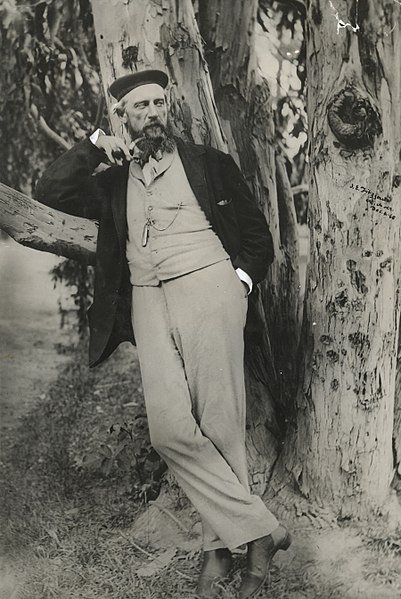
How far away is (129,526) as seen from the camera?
3424 mm

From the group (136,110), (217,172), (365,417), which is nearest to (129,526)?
(365,417)

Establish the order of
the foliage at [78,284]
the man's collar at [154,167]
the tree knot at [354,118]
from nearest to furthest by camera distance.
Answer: the tree knot at [354,118] < the man's collar at [154,167] < the foliage at [78,284]

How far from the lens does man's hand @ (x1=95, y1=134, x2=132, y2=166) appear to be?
10.9ft

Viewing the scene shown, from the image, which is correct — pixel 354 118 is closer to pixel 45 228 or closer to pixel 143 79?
pixel 143 79

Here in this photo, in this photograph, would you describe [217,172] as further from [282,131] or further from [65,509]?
[65,509]

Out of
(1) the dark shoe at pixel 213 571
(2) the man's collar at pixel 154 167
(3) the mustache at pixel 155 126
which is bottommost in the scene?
(1) the dark shoe at pixel 213 571

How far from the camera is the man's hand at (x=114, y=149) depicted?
332 cm

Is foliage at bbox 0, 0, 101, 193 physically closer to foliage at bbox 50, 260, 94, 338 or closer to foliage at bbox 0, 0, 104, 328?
foliage at bbox 0, 0, 104, 328

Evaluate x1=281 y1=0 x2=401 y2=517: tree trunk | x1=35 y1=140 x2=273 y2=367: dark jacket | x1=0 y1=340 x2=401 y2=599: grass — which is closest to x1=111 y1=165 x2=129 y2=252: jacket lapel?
x1=35 y1=140 x2=273 y2=367: dark jacket

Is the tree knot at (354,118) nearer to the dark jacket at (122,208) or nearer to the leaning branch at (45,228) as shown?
the dark jacket at (122,208)

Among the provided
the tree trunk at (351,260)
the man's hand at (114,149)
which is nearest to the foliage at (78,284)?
the man's hand at (114,149)

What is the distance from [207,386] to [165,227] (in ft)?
2.20

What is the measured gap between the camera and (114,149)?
3.32 meters

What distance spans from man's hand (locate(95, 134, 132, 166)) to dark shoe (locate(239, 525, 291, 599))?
1.66 m
